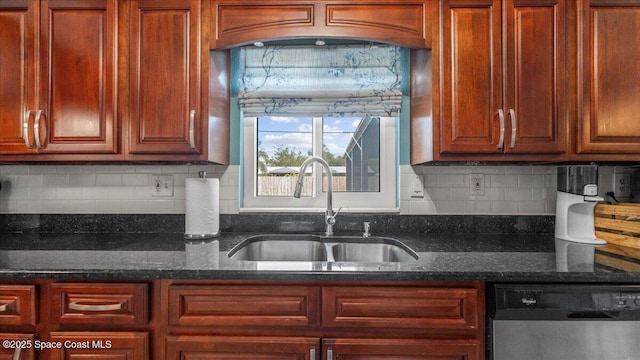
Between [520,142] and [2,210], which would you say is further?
[2,210]

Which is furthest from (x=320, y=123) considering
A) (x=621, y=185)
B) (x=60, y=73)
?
(x=621, y=185)

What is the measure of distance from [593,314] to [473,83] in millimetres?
966

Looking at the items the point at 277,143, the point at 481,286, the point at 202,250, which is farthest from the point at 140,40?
the point at 481,286

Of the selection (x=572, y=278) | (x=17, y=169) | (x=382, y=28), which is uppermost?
(x=382, y=28)

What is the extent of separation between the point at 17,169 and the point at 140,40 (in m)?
1.09

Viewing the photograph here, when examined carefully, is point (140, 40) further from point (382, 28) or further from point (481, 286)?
point (481, 286)

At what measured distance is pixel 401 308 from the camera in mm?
1132

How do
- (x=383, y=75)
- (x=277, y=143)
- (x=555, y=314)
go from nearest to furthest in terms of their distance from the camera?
(x=555, y=314), (x=383, y=75), (x=277, y=143)

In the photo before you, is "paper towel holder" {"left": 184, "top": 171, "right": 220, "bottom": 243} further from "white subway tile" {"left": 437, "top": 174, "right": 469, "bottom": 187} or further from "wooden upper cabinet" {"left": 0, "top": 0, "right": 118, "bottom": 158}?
"white subway tile" {"left": 437, "top": 174, "right": 469, "bottom": 187}

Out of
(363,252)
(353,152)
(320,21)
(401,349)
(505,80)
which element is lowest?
(401,349)

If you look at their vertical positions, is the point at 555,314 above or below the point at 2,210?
below

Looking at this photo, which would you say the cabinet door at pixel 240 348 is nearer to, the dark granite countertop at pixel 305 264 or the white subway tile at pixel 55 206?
the dark granite countertop at pixel 305 264

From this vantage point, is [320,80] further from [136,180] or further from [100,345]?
[100,345]

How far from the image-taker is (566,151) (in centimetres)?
148
